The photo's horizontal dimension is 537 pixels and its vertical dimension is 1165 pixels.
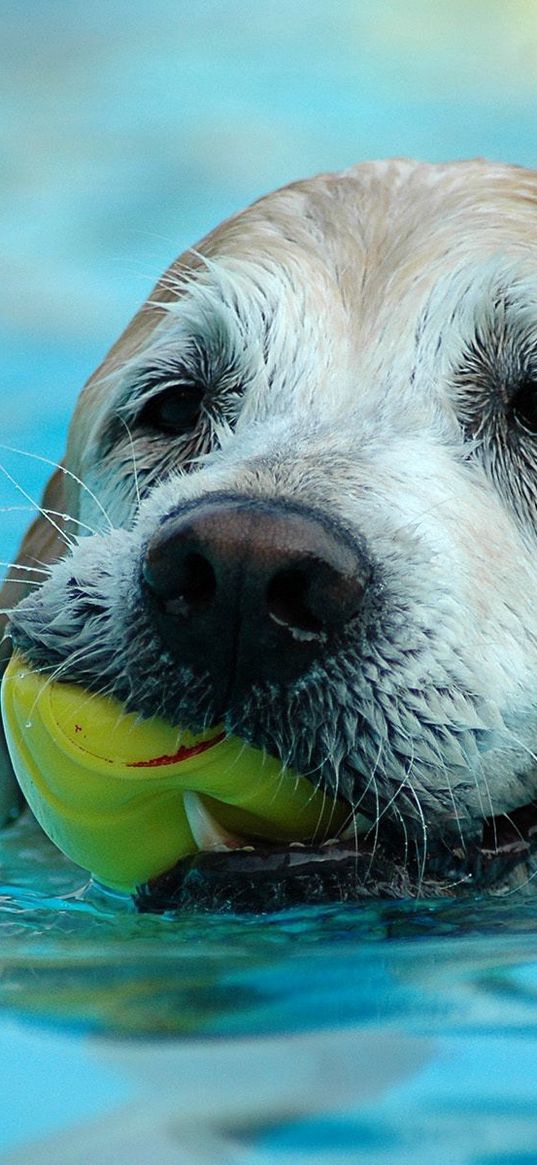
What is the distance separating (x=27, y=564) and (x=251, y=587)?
2439 mm

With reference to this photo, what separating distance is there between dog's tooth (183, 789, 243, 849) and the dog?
0.20 m

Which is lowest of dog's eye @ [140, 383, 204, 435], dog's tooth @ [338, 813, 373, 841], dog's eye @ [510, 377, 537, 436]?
dog's tooth @ [338, 813, 373, 841]

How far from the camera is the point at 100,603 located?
3.17 metres

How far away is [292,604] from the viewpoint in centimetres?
273

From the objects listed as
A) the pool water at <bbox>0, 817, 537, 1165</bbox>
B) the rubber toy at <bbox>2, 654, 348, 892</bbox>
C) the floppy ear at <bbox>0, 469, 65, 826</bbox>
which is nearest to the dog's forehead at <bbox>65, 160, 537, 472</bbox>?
the floppy ear at <bbox>0, 469, 65, 826</bbox>

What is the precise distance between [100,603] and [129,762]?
0.37 m

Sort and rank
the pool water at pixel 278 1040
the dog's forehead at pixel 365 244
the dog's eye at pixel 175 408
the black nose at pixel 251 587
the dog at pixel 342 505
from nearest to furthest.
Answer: the pool water at pixel 278 1040 → the black nose at pixel 251 587 → the dog at pixel 342 505 → the dog's forehead at pixel 365 244 → the dog's eye at pixel 175 408

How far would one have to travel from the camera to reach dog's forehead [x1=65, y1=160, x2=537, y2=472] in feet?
12.8

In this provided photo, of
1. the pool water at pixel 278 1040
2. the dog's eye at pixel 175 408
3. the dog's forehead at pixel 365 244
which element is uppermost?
the dog's forehead at pixel 365 244

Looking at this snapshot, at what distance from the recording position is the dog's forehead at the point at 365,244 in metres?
3.90

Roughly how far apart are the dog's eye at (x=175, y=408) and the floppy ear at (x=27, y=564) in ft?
1.69

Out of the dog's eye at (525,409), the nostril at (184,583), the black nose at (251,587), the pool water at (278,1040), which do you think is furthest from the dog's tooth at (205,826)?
the dog's eye at (525,409)

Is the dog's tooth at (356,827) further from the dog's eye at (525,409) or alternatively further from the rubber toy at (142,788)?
the dog's eye at (525,409)

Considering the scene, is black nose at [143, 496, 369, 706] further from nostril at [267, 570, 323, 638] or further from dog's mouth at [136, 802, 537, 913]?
dog's mouth at [136, 802, 537, 913]
